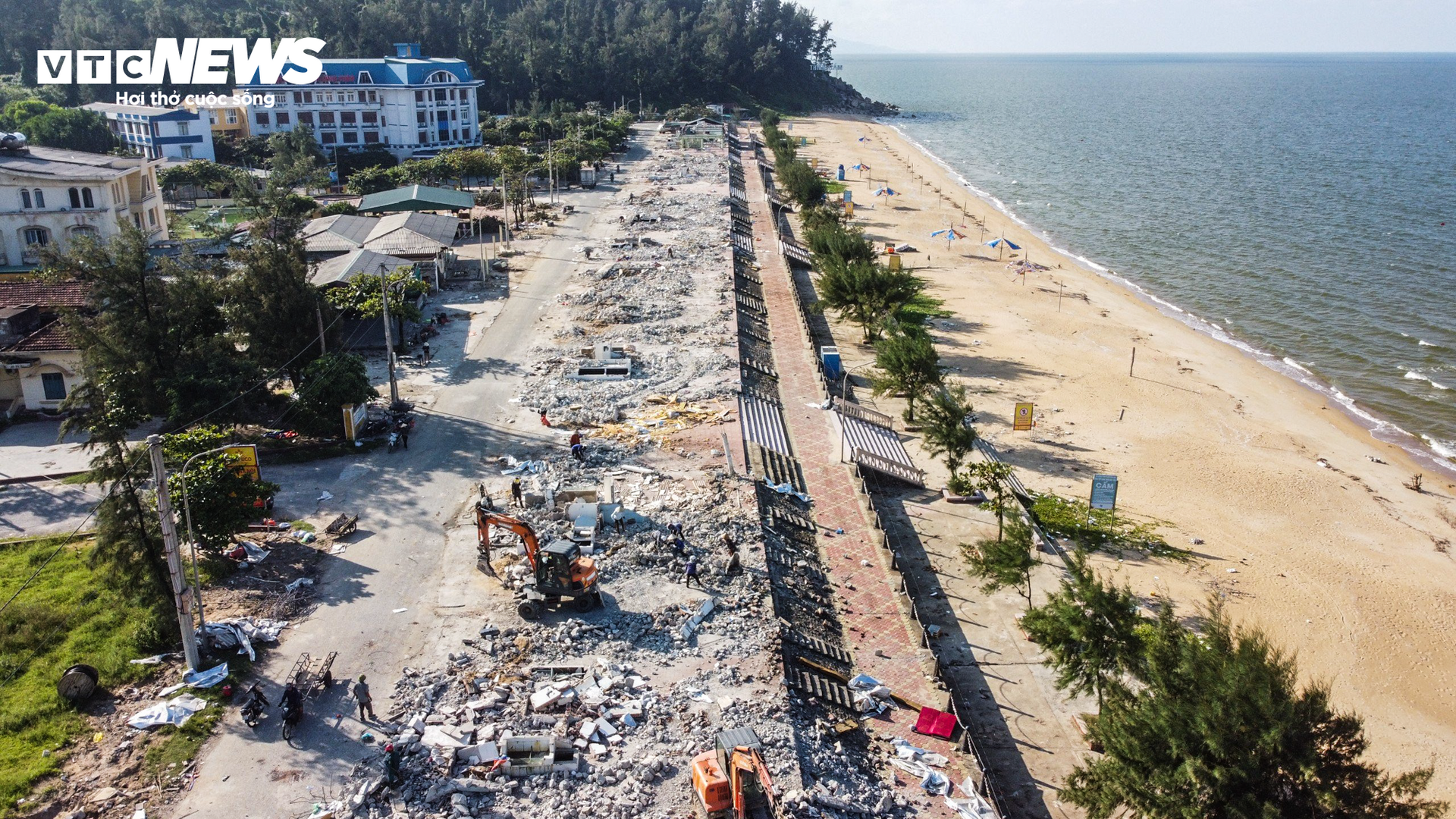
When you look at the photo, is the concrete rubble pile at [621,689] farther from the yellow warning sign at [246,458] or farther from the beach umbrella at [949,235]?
the beach umbrella at [949,235]

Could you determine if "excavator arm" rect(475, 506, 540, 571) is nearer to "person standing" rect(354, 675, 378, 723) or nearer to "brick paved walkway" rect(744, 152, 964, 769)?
"person standing" rect(354, 675, 378, 723)

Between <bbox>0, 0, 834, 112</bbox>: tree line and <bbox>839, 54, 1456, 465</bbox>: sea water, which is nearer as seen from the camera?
<bbox>839, 54, 1456, 465</bbox>: sea water

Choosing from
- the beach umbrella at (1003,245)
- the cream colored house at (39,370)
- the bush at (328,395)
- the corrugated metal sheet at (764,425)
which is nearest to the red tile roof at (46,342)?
the cream colored house at (39,370)

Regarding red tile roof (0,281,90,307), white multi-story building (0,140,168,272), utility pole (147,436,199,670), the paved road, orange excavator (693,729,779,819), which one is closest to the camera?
orange excavator (693,729,779,819)

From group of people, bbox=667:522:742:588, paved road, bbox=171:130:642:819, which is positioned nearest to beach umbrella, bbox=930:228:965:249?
paved road, bbox=171:130:642:819

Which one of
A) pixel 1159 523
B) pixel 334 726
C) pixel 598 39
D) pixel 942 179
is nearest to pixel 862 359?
pixel 1159 523

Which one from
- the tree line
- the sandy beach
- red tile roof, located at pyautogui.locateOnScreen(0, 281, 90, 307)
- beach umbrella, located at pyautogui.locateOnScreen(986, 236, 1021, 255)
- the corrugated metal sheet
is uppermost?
the tree line

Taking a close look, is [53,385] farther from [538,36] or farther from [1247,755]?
[538,36]
